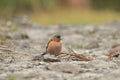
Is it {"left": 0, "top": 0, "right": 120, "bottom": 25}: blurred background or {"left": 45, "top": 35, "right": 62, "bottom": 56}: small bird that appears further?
{"left": 0, "top": 0, "right": 120, "bottom": 25}: blurred background

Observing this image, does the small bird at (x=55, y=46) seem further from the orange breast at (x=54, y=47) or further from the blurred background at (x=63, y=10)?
the blurred background at (x=63, y=10)

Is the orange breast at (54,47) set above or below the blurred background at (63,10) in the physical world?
below

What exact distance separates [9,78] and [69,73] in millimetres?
803

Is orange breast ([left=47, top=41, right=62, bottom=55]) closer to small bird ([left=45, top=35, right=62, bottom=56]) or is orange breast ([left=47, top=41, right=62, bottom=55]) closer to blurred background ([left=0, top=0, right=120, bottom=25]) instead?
small bird ([left=45, top=35, right=62, bottom=56])

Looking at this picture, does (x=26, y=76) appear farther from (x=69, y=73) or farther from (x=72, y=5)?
(x=72, y=5)

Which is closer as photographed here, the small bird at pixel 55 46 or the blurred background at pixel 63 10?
the small bird at pixel 55 46

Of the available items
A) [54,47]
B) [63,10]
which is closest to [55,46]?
[54,47]

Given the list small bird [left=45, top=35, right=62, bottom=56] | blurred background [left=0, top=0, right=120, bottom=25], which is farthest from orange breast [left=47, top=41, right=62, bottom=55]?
blurred background [left=0, top=0, right=120, bottom=25]

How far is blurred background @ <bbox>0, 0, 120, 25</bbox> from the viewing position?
21.5 m

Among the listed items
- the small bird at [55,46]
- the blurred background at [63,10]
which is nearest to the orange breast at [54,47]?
the small bird at [55,46]

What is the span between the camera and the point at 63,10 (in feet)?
83.4

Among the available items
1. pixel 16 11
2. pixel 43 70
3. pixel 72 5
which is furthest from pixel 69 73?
pixel 72 5

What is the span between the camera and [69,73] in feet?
23.2

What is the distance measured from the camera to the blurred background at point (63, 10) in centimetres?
2152
